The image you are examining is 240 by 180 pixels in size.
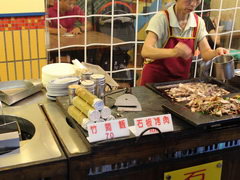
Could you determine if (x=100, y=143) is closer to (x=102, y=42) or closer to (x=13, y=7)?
(x=13, y=7)

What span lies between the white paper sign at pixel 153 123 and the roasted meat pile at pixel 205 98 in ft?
0.69

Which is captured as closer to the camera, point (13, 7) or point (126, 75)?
point (13, 7)

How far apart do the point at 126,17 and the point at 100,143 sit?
2.12m

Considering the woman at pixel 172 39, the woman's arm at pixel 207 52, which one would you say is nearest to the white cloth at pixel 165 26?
the woman at pixel 172 39

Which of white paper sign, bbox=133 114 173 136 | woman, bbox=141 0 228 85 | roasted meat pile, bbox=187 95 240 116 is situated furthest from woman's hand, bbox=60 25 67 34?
white paper sign, bbox=133 114 173 136

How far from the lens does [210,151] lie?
1.67 meters

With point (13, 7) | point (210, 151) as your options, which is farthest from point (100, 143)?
point (13, 7)

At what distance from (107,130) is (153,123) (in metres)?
0.21

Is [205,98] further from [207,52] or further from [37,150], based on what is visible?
[37,150]

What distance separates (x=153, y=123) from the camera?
1476 mm

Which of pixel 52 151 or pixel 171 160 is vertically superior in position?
pixel 52 151

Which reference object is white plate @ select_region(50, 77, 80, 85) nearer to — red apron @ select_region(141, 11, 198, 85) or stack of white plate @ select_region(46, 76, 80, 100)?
stack of white plate @ select_region(46, 76, 80, 100)

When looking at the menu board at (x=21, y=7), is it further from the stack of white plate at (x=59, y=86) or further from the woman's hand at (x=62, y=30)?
the stack of white plate at (x=59, y=86)

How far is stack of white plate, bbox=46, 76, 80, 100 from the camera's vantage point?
73.0 inches
